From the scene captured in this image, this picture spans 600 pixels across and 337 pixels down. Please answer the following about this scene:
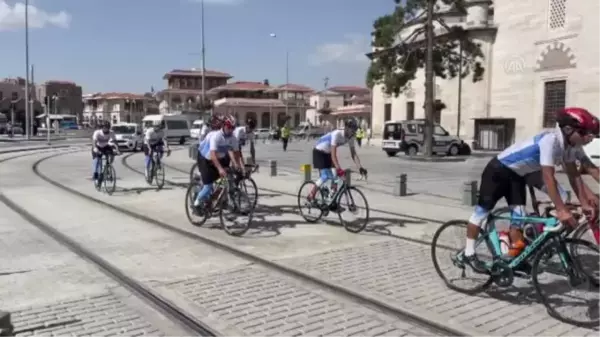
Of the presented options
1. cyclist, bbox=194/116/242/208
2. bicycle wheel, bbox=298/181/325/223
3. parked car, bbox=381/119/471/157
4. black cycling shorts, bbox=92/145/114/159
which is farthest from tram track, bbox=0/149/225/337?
parked car, bbox=381/119/471/157

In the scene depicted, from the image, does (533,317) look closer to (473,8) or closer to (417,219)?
(417,219)

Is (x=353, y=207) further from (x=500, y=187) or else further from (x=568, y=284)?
(x=568, y=284)

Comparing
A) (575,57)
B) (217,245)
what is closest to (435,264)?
(217,245)

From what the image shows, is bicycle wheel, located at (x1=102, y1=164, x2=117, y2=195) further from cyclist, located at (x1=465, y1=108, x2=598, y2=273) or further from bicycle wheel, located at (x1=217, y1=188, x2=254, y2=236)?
cyclist, located at (x1=465, y1=108, x2=598, y2=273)

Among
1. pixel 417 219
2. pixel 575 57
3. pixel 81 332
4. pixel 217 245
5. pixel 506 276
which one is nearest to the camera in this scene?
pixel 81 332

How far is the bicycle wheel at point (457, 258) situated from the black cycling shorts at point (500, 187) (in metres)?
0.37

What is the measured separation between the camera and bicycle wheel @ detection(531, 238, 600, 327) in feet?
16.3

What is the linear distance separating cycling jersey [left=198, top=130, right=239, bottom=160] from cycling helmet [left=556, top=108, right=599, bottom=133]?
5201 mm

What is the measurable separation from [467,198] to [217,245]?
20.2 ft

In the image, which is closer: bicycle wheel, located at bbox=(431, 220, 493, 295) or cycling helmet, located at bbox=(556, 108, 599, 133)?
cycling helmet, located at bbox=(556, 108, 599, 133)

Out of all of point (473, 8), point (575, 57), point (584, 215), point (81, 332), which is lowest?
point (81, 332)

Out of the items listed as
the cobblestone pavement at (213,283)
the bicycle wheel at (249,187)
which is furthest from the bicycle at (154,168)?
the bicycle wheel at (249,187)

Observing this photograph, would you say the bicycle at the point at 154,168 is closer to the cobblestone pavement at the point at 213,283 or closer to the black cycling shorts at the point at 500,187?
the cobblestone pavement at the point at 213,283

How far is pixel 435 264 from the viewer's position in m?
6.37
